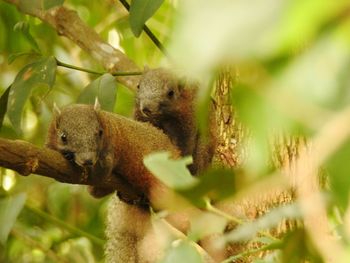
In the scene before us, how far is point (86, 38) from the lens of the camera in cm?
412

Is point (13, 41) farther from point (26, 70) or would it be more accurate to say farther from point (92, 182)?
point (92, 182)

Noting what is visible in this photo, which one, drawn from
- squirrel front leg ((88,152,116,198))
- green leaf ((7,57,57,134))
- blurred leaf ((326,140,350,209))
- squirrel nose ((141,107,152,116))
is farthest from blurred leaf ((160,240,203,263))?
squirrel nose ((141,107,152,116))

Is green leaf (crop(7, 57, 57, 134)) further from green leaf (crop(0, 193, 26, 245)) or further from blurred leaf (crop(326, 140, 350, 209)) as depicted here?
blurred leaf (crop(326, 140, 350, 209))

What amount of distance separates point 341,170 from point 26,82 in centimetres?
327

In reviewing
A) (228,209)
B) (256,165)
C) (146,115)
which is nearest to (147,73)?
(146,115)

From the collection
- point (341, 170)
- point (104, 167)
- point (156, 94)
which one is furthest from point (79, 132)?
point (341, 170)

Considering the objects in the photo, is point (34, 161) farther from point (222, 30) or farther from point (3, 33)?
point (3, 33)

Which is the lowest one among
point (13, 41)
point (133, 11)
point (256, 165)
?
point (256, 165)

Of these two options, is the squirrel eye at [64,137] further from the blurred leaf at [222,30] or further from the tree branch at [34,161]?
the blurred leaf at [222,30]

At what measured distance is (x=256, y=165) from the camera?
24.0 inches

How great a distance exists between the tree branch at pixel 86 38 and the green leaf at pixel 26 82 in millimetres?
382

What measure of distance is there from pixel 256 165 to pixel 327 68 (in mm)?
125

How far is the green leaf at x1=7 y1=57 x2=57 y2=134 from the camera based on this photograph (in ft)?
11.8

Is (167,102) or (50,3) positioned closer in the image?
(50,3)
